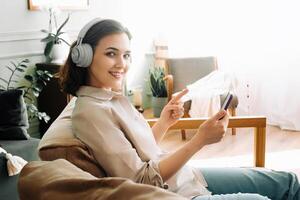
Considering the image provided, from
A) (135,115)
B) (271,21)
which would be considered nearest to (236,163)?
(271,21)

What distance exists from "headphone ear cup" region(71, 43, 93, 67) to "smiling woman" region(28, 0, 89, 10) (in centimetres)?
240

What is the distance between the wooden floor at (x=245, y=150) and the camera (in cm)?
315

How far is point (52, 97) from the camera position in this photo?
134 inches

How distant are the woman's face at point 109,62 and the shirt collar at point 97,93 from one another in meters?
0.04

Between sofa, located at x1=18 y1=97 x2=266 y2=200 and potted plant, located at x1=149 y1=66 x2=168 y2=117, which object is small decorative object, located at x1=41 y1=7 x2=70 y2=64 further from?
sofa, located at x1=18 y1=97 x2=266 y2=200

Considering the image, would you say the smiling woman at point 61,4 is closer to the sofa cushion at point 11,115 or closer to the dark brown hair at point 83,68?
the sofa cushion at point 11,115

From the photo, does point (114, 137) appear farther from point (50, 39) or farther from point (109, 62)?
point (50, 39)

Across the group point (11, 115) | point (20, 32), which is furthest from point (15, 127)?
point (20, 32)

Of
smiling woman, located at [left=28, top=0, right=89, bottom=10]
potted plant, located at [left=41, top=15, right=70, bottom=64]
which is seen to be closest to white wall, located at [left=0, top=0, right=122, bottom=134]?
smiling woman, located at [left=28, top=0, right=89, bottom=10]

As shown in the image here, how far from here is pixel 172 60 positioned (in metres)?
4.11

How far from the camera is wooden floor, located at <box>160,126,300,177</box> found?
3.15 m

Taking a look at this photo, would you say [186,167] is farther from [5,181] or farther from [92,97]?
[5,181]

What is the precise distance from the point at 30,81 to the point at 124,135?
2263 mm

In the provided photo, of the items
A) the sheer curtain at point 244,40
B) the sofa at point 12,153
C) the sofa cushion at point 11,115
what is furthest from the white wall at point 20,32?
the sheer curtain at point 244,40
